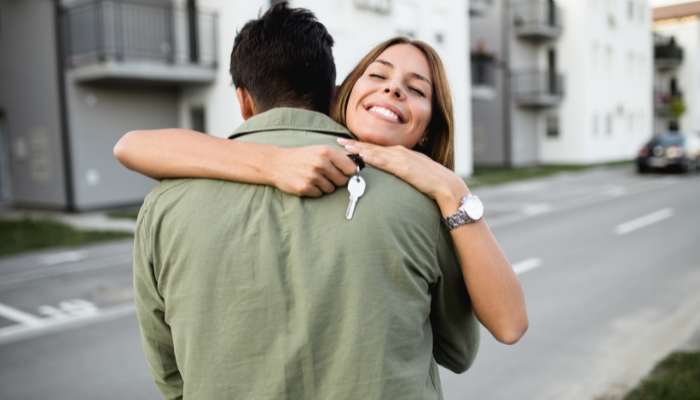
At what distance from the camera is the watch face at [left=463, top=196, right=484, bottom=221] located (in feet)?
4.31

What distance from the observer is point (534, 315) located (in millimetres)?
5520

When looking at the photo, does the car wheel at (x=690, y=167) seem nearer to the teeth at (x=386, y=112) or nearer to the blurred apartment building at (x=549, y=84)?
the blurred apartment building at (x=549, y=84)

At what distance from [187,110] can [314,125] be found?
52.3ft

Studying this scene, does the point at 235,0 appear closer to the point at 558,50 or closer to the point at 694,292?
the point at 694,292

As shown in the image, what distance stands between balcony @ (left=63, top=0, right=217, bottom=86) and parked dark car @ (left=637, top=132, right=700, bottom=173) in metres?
16.7

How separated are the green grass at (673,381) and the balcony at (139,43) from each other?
12.7 meters

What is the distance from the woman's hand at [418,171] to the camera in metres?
1.27

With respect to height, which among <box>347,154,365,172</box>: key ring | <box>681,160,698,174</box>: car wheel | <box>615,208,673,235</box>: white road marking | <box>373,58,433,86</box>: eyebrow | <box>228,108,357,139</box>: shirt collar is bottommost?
<box>615,208,673,235</box>: white road marking

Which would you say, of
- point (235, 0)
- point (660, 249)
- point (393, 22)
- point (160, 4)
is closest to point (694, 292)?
point (660, 249)

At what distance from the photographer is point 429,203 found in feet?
4.23

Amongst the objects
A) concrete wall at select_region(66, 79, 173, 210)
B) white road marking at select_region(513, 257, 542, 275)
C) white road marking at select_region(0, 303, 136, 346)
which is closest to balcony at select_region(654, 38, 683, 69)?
concrete wall at select_region(66, 79, 173, 210)

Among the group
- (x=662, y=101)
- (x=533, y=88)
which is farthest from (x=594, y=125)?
(x=662, y=101)

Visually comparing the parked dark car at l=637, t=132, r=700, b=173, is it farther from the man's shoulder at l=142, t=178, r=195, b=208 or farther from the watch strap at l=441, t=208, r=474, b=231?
the man's shoulder at l=142, t=178, r=195, b=208

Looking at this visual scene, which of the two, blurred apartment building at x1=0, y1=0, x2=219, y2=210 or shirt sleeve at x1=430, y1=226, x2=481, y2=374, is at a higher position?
blurred apartment building at x1=0, y1=0, x2=219, y2=210
